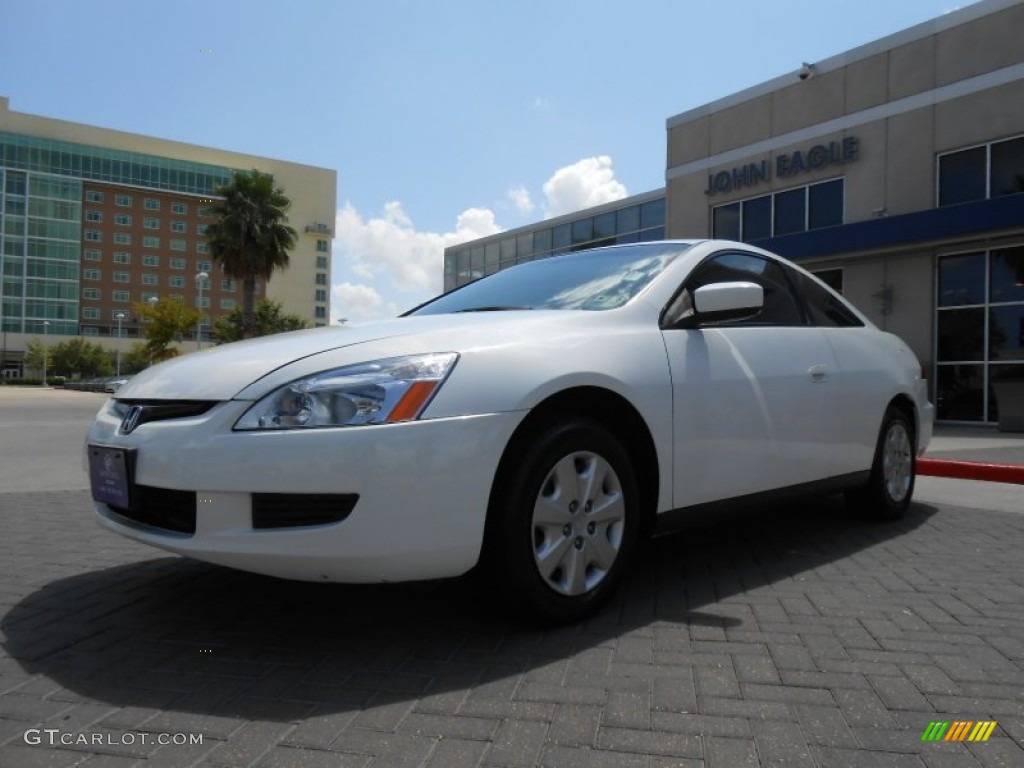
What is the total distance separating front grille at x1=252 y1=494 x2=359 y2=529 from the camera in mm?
2254

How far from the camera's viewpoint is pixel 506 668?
7.66 ft

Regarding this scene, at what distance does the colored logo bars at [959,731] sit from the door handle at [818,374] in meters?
1.98

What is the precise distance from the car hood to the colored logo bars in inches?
66.9

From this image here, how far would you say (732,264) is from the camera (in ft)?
12.2

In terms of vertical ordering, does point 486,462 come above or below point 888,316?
below

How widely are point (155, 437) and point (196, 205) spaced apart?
101682 millimetres

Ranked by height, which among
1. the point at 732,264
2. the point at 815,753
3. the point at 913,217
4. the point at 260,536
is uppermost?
the point at 913,217

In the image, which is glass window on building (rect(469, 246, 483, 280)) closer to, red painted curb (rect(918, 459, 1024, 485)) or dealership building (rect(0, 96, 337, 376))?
red painted curb (rect(918, 459, 1024, 485))

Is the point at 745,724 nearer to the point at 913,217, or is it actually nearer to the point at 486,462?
the point at 486,462

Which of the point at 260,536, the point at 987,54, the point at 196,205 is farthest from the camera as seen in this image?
the point at 196,205

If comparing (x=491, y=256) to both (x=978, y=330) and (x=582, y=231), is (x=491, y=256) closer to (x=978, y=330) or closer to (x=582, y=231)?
(x=582, y=231)

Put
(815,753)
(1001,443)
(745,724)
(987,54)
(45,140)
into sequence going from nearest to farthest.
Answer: (815,753) < (745,724) < (1001,443) < (987,54) < (45,140)

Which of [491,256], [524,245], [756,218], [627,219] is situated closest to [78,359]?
[491,256]

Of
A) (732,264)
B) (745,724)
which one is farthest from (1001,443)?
(745,724)
